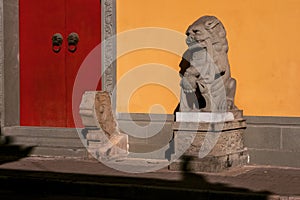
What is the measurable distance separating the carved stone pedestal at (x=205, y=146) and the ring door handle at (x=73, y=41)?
334 centimetres

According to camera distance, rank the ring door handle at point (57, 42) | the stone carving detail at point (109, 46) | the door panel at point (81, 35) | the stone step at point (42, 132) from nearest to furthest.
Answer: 1. the stone carving detail at point (109, 46)
2. the stone step at point (42, 132)
3. the door panel at point (81, 35)
4. the ring door handle at point (57, 42)

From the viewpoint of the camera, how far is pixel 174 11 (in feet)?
32.6

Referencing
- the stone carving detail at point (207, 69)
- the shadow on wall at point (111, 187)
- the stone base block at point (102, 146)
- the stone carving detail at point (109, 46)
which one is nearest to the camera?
the shadow on wall at point (111, 187)

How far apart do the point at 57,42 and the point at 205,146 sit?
4201 mm

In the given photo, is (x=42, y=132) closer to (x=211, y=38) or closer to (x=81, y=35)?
(x=81, y=35)

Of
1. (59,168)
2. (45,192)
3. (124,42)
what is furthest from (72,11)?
(45,192)

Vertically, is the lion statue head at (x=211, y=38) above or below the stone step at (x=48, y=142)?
above

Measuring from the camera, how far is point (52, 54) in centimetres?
1143

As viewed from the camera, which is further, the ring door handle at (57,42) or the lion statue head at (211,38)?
the ring door handle at (57,42)

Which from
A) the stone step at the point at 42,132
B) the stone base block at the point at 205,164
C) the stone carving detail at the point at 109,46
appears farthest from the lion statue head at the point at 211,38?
the stone step at the point at 42,132

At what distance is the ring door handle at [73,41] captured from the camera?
1113 centimetres

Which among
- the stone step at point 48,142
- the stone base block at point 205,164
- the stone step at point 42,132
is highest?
the stone step at point 42,132

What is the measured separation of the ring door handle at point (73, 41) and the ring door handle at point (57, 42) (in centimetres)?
21

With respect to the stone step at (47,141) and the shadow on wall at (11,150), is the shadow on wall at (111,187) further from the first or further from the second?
the shadow on wall at (11,150)
